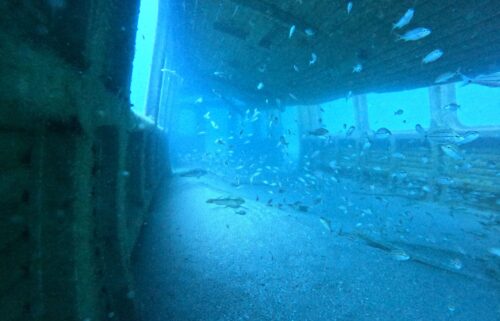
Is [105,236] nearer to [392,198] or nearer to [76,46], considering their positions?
[76,46]

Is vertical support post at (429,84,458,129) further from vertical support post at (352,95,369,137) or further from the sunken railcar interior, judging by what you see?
vertical support post at (352,95,369,137)

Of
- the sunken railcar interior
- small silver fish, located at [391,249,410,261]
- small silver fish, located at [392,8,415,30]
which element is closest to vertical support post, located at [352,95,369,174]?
the sunken railcar interior

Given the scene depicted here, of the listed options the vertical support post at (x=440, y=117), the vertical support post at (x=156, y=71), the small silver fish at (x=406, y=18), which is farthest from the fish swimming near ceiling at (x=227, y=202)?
the vertical support post at (x=440, y=117)

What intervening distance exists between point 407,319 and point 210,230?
3831 millimetres

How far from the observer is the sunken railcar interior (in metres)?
1.86

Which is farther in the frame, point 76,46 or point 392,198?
point 392,198

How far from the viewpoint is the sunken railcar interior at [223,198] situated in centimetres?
186

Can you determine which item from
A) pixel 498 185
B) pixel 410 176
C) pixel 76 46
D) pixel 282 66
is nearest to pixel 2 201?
pixel 76 46

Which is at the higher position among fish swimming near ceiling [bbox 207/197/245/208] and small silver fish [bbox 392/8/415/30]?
small silver fish [bbox 392/8/415/30]

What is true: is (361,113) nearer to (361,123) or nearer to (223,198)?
(361,123)

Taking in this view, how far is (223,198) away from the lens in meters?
8.82

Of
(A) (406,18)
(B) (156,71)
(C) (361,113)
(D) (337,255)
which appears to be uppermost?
(C) (361,113)

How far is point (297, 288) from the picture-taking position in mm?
3814

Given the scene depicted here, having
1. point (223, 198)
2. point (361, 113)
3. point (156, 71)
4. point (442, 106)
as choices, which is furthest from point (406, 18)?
point (361, 113)
